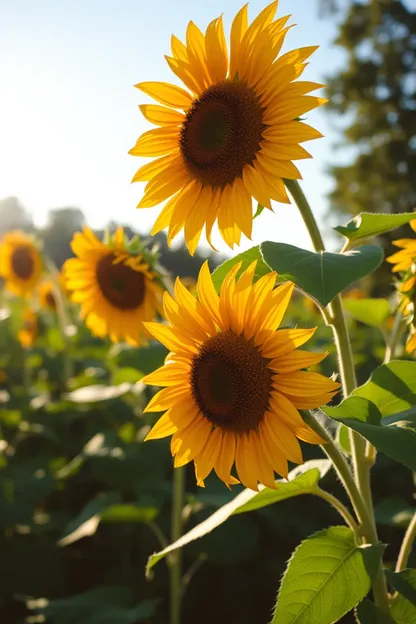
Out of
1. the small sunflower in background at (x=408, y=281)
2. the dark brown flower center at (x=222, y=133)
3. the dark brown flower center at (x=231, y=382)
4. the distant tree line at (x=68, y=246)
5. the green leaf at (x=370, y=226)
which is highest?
the dark brown flower center at (x=222, y=133)

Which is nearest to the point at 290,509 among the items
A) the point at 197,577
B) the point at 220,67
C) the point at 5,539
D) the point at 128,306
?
the point at 197,577

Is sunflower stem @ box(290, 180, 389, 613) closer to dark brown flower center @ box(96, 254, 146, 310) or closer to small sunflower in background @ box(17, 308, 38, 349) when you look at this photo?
dark brown flower center @ box(96, 254, 146, 310)

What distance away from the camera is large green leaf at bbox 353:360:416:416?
4.70ft

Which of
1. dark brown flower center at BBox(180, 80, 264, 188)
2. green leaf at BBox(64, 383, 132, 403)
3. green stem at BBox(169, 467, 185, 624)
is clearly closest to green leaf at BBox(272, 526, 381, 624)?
dark brown flower center at BBox(180, 80, 264, 188)

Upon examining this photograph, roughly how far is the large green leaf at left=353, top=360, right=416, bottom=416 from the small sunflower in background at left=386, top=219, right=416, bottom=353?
0.18 meters

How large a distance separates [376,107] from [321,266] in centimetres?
2237

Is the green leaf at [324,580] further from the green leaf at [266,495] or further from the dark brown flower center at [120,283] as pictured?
the dark brown flower center at [120,283]

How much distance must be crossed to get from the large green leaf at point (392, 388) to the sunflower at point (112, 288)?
1.51 metres

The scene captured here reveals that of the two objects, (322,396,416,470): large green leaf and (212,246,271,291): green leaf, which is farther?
(212,246,271,291): green leaf

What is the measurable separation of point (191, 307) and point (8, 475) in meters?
2.57

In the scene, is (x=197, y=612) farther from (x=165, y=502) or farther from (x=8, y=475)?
(x=8, y=475)

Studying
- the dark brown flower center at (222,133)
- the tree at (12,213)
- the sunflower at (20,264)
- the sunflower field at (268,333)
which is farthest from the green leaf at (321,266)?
the tree at (12,213)

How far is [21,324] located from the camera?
24.0 ft

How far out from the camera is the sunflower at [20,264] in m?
5.79
